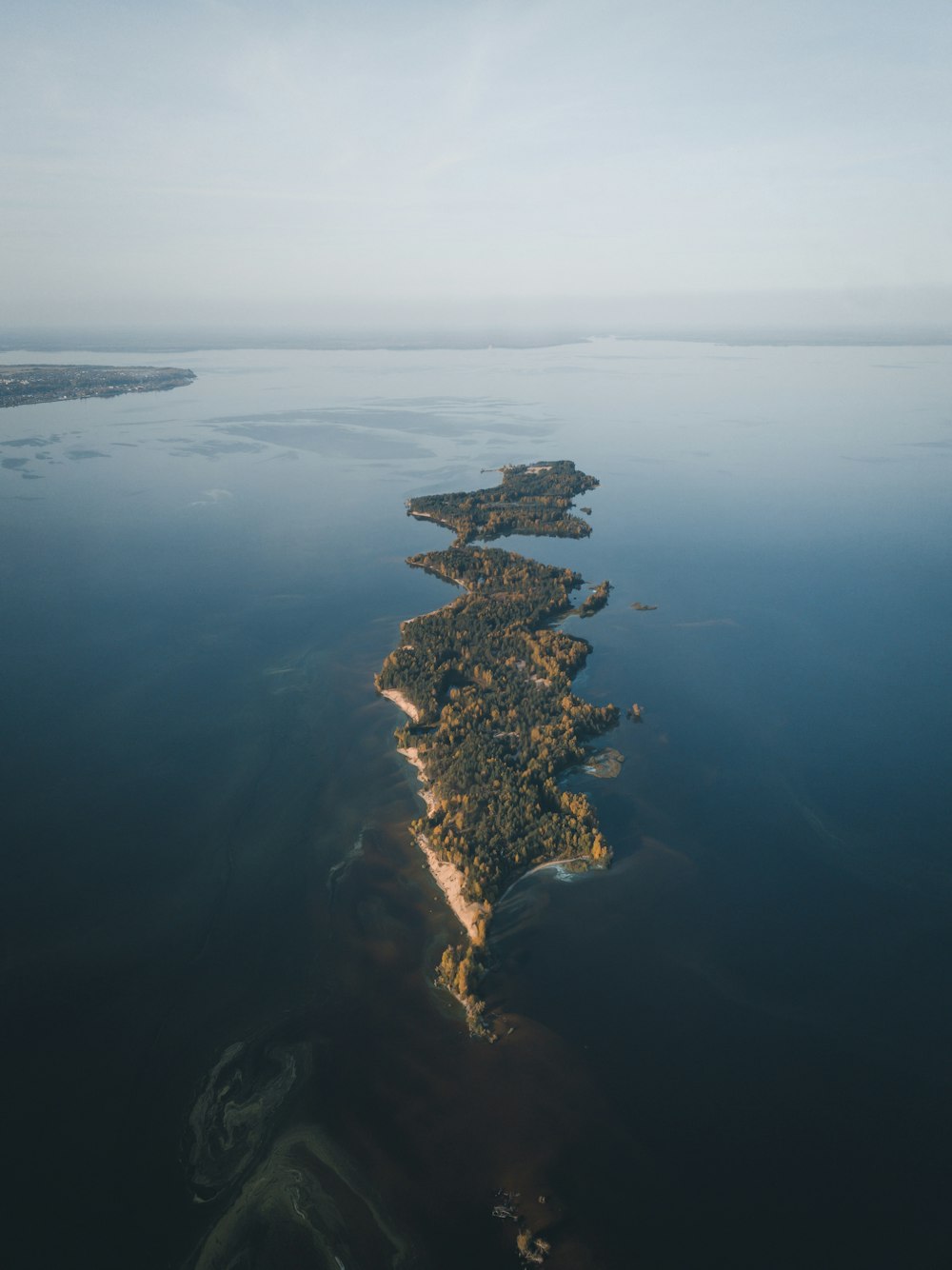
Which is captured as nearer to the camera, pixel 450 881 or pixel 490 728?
pixel 450 881

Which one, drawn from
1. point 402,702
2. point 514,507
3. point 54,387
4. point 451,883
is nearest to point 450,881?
point 451,883

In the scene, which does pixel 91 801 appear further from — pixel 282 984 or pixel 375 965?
pixel 375 965

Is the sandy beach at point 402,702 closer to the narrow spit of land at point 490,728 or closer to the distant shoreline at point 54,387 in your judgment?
the narrow spit of land at point 490,728

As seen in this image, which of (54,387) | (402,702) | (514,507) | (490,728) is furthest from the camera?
(54,387)

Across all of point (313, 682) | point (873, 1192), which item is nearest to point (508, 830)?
point (873, 1192)

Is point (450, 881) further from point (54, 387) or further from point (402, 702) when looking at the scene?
point (54, 387)

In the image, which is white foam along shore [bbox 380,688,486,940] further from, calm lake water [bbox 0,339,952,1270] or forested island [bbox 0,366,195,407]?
forested island [bbox 0,366,195,407]
